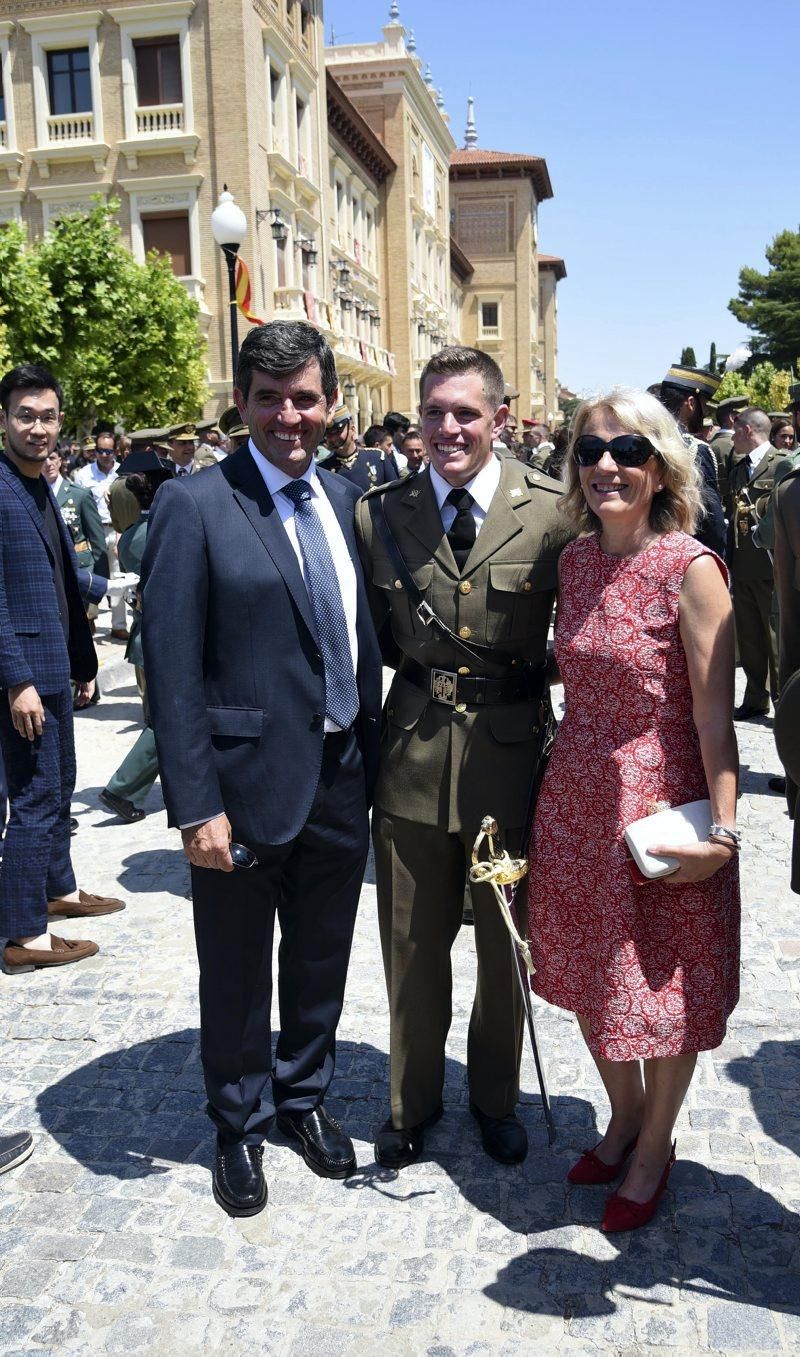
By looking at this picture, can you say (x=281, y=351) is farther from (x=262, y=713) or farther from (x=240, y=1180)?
(x=240, y=1180)

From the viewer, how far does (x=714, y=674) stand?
290 cm

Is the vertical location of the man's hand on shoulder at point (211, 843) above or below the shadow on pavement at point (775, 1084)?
above

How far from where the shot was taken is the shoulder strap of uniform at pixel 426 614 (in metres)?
3.35

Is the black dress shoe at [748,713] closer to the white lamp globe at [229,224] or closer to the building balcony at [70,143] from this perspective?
the white lamp globe at [229,224]

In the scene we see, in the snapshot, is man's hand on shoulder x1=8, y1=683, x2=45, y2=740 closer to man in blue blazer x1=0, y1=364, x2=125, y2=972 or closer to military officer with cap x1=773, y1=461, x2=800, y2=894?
man in blue blazer x1=0, y1=364, x2=125, y2=972

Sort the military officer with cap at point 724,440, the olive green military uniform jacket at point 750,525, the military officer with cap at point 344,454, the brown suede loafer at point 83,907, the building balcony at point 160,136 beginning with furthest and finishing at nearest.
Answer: the building balcony at point 160,136
the military officer with cap at point 724,440
the military officer with cap at point 344,454
the olive green military uniform jacket at point 750,525
the brown suede loafer at point 83,907

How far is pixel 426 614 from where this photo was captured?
11.1 feet

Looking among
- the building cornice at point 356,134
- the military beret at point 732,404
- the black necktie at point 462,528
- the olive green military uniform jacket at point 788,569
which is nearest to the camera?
the olive green military uniform jacket at point 788,569

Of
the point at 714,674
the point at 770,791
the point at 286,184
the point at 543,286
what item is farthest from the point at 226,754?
the point at 543,286

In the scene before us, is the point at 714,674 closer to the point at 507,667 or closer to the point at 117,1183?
the point at 507,667

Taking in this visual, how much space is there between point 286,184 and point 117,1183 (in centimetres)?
3465

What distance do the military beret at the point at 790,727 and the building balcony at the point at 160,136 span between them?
32.3m

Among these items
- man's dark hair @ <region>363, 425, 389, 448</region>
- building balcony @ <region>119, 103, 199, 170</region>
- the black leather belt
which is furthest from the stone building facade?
the black leather belt

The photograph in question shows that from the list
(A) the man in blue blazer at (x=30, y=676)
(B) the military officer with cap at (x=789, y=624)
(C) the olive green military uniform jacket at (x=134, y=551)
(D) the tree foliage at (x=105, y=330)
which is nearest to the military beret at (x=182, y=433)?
(C) the olive green military uniform jacket at (x=134, y=551)
